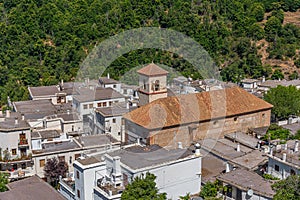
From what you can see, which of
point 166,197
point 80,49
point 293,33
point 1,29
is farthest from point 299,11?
point 166,197

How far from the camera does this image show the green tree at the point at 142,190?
61.5ft

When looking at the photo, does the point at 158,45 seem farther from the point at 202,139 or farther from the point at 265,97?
the point at 202,139

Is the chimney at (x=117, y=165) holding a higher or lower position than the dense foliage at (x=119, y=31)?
lower

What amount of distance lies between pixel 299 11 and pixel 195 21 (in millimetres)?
22358

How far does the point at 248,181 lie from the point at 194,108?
959 centimetres

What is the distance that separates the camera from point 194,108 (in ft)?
96.7

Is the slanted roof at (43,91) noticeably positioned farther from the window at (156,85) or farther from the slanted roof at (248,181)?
the slanted roof at (248,181)

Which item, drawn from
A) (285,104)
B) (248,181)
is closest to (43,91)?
(285,104)

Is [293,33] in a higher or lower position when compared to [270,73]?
higher

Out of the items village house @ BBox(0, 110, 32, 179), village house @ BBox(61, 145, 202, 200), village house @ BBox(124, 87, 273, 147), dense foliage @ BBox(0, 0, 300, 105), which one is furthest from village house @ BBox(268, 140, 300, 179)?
dense foliage @ BBox(0, 0, 300, 105)

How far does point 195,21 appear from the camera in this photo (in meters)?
62.0

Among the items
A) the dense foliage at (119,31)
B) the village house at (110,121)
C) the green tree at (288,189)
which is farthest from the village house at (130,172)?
the dense foliage at (119,31)

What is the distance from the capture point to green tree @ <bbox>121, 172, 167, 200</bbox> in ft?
61.5

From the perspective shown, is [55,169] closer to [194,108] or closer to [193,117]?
[193,117]
